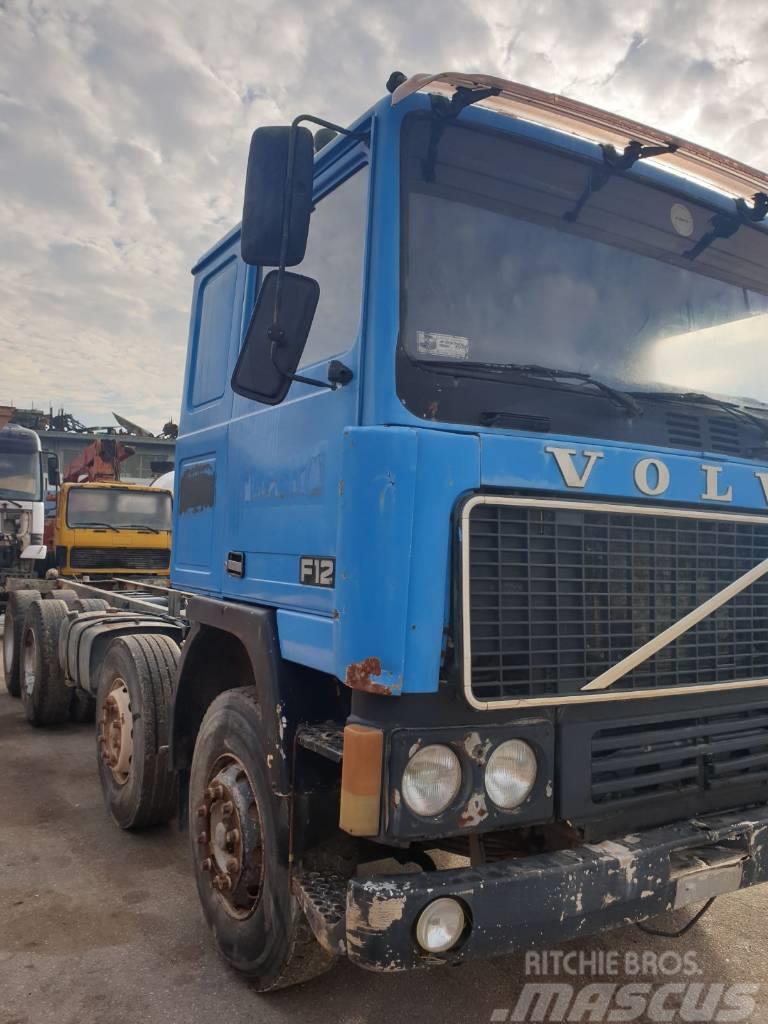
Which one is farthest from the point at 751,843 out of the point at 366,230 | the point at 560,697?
the point at 366,230

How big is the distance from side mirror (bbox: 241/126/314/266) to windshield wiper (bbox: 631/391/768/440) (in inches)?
47.6

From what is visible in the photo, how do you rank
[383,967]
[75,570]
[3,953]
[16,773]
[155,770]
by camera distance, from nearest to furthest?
[383,967]
[3,953]
[155,770]
[16,773]
[75,570]

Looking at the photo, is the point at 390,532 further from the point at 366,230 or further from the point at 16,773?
the point at 16,773

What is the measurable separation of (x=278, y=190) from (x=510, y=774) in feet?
6.02

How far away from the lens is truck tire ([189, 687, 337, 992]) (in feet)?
8.09

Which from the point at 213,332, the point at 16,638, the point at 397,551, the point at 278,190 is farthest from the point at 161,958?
the point at 16,638

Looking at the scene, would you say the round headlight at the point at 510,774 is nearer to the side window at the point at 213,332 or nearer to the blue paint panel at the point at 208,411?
the blue paint panel at the point at 208,411

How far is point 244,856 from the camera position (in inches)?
105

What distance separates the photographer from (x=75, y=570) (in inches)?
405

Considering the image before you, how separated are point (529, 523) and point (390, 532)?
432 mm

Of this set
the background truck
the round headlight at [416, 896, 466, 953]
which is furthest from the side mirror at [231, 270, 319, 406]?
the background truck

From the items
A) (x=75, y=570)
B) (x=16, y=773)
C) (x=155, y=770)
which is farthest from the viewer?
(x=75, y=570)

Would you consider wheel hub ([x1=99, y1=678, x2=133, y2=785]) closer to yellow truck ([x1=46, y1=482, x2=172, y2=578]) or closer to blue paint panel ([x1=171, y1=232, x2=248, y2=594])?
blue paint panel ([x1=171, y1=232, x2=248, y2=594])

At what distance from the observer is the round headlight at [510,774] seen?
2119mm
